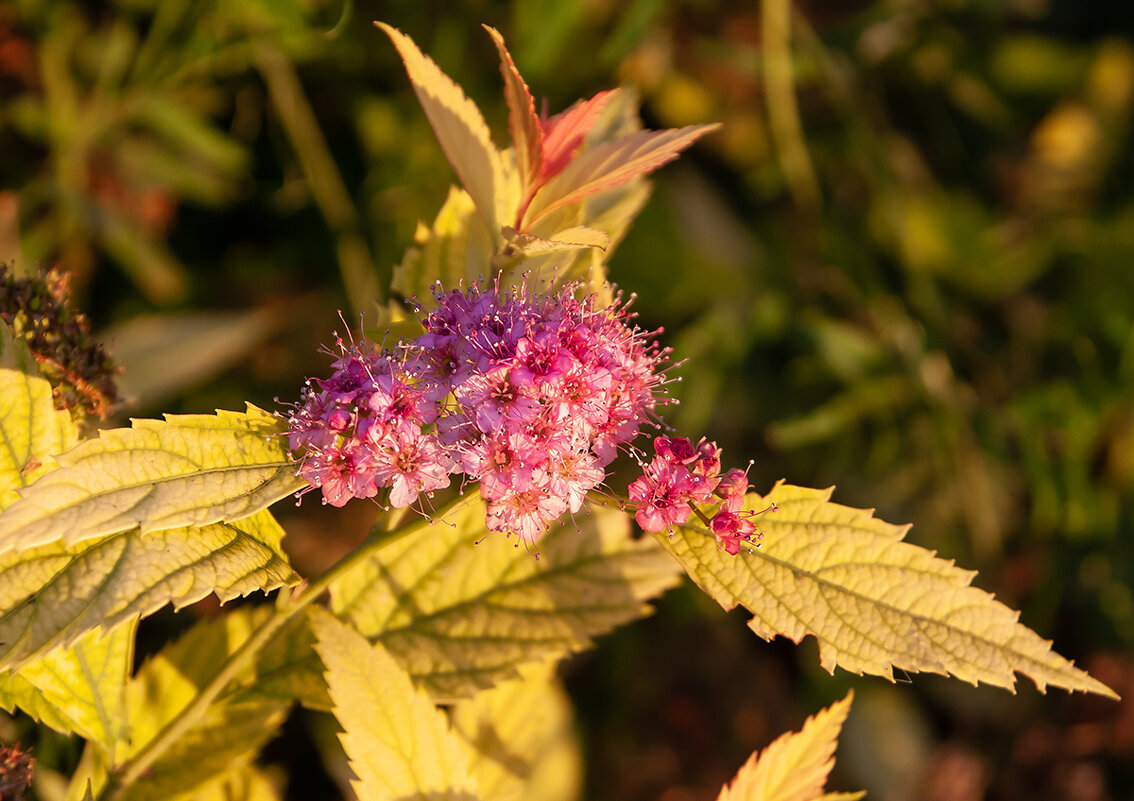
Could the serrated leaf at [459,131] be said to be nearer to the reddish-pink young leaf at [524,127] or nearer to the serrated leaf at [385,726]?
the reddish-pink young leaf at [524,127]

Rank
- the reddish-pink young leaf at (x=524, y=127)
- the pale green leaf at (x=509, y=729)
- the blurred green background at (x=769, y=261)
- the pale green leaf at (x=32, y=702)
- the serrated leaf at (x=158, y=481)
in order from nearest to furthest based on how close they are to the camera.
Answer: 1. the serrated leaf at (x=158, y=481)
2. the reddish-pink young leaf at (x=524, y=127)
3. the pale green leaf at (x=32, y=702)
4. the pale green leaf at (x=509, y=729)
5. the blurred green background at (x=769, y=261)

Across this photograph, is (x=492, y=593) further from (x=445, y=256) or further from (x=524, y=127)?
(x=524, y=127)

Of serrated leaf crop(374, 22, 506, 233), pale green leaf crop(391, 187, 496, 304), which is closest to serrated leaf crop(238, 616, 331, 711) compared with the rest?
pale green leaf crop(391, 187, 496, 304)

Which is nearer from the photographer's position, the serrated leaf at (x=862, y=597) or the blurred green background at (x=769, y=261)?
the serrated leaf at (x=862, y=597)

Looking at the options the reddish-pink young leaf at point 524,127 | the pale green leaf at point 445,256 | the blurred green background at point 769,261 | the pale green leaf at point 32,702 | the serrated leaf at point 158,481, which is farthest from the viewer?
the blurred green background at point 769,261

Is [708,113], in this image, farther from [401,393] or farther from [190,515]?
[190,515]

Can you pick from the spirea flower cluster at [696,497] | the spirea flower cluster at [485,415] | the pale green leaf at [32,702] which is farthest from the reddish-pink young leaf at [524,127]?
the pale green leaf at [32,702]

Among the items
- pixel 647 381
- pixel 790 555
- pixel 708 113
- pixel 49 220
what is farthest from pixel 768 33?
pixel 49 220
